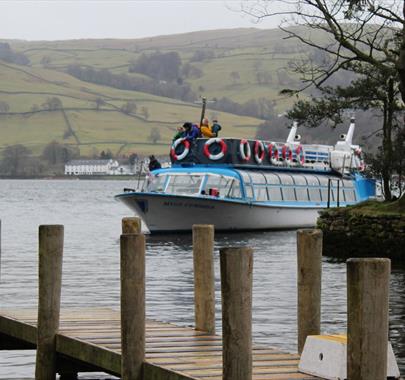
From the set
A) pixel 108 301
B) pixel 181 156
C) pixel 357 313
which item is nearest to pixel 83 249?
pixel 181 156

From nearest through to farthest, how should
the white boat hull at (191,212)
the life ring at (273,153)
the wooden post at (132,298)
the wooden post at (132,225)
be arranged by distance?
the wooden post at (132,298)
the wooden post at (132,225)
the white boat hull at (191,212)
the life ring at (273,153)

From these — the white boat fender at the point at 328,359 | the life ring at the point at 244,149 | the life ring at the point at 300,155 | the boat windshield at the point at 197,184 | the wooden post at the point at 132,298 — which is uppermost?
the life ring at the point at 300,155

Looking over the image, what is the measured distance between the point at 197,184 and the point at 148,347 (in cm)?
3921

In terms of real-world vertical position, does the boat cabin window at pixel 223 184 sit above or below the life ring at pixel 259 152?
below

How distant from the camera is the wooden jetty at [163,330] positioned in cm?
1084

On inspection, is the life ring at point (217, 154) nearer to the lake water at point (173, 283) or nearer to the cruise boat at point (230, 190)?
the cruise boat at point (230, 190)

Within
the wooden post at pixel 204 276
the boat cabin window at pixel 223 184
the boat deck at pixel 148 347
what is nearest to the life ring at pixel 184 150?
the boat cabin window at pixel 223 184

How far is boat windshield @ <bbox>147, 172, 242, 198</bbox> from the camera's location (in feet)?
173

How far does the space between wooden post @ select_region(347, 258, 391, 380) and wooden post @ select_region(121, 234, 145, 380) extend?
327 cm

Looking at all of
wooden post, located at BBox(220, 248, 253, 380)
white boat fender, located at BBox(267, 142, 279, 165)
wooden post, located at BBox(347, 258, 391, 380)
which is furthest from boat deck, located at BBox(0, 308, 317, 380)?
white boat fender, located at BBox(267, 142, 279, 165)

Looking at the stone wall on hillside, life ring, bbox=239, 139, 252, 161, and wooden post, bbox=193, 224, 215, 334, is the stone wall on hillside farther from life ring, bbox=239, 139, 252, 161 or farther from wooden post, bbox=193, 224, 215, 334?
wooden post, bbox=193, 224, 215, 334

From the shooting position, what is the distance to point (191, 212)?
5156 centimetres

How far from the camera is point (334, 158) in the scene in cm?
6412

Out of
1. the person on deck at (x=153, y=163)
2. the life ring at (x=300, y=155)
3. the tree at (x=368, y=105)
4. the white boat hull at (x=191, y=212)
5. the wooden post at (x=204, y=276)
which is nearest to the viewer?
the wooden post at (x=204, y=276)
